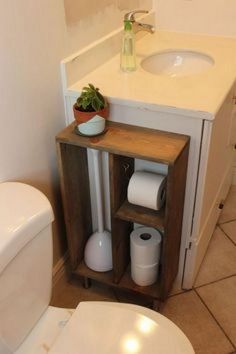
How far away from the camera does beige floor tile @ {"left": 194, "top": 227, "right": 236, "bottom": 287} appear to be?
1.71 m

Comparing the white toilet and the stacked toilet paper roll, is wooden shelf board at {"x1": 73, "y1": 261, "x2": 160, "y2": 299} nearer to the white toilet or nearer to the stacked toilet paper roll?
the stacked toilet paper roll

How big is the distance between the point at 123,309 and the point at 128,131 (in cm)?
55

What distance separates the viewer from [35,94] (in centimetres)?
123

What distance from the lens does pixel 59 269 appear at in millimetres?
1629

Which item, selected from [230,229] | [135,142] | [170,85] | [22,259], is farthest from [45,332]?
[230,229]

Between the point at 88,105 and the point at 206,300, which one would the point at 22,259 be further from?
the point at 206,300

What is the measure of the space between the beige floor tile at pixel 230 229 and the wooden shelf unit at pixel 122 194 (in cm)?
50

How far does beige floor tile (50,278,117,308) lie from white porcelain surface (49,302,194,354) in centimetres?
52

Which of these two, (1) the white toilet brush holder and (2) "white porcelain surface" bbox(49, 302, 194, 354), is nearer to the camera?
(2) "white porcelain surface" bbox(49, 302, 194, 354)

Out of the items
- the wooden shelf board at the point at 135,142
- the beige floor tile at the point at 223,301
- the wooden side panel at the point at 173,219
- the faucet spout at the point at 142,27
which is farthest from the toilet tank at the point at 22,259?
the faucet spout at the point at 142,27

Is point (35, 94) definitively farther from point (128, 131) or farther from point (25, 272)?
point (25, 272)

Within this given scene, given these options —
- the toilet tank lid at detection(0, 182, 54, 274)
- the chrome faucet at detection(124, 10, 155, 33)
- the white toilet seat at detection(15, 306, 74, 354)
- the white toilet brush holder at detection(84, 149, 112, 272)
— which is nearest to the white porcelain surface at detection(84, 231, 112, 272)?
the white toilet brush holder at detection(84, 149, 112, 272)

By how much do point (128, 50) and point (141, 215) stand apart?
0.62 m

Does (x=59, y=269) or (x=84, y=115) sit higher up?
(x=84, y=115)
